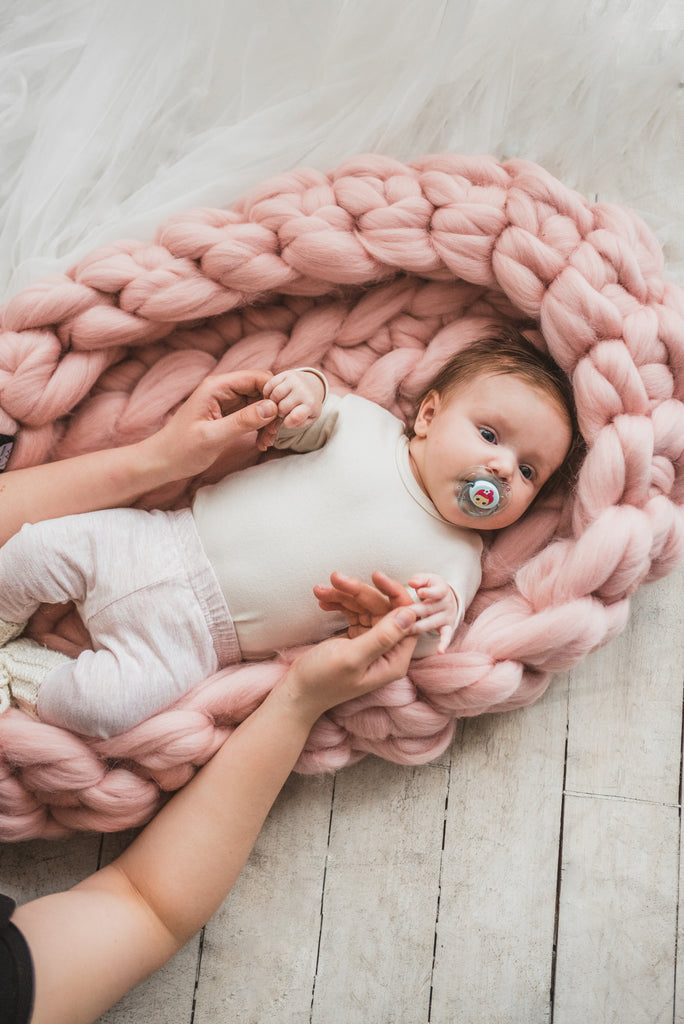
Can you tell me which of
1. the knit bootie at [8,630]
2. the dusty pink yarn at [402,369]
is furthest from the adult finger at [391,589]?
the knit bootie at [8,630]

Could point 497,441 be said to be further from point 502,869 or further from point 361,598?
point 502,869

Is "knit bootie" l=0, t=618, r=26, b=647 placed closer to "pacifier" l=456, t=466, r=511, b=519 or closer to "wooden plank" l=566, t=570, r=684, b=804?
"pacifier" l=456, t=466, r=511, b=519

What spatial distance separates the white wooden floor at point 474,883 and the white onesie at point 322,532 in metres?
0.23

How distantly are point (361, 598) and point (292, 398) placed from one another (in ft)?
0.79

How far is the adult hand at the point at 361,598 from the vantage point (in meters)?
0.92

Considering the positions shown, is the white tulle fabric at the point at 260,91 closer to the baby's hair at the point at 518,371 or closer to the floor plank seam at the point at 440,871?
the baby's hair at the point at 518,371

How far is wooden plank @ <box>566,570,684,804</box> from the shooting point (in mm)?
1063

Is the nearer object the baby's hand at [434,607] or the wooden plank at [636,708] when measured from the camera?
the baby's hand at [434,607]

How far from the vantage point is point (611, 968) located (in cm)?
103

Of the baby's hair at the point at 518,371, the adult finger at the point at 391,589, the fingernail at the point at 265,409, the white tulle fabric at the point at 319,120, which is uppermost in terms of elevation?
the white tulle fabric at the point at 319,120

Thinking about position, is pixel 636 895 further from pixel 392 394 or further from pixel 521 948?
pixel 392 394

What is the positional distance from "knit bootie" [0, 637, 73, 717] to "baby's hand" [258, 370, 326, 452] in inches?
15.0

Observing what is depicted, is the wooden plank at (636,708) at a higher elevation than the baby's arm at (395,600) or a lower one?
lower

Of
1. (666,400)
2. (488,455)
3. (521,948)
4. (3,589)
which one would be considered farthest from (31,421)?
(521,948)
